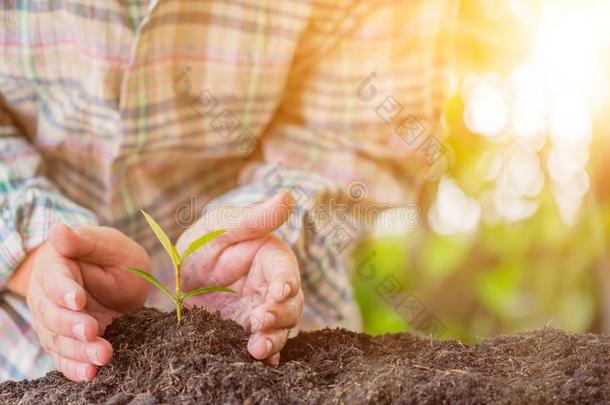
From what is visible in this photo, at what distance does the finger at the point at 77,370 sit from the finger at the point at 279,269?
0.67 ft

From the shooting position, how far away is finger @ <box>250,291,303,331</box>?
798 millimetres

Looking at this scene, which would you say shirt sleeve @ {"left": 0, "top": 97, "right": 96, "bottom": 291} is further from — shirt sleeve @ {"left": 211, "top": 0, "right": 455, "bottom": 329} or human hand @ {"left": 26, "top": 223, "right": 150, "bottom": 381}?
shirt sleeve @ {"left": 211, "top": 0, "right": 455, "bottom": 329}

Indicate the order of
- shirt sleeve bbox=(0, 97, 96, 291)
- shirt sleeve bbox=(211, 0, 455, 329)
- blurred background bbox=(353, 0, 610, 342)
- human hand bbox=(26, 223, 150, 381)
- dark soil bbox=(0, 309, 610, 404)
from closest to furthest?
dark soil bbox=(0, 309, 610, 404)
human hand bbox=(26, 223, 150, 381)
shirt sleeve bbox=(0, 97, 96, 291)
shirt sleeve bbox=(211, 0, 455, 329)
blurred background bbox=(353, 0, 610, 342)

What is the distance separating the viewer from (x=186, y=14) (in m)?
1.26

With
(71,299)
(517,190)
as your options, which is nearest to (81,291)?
(71,299)

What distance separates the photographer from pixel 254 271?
931 millimetres

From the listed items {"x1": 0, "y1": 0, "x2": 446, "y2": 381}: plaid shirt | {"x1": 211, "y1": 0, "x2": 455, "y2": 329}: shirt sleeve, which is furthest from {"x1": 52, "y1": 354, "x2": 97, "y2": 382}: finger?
{"x1": 211, "y1": 0, "x2": 455, "y2": 329}: shirt sleeve

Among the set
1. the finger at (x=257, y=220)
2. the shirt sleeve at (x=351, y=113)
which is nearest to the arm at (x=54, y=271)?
the finger at (x=257, y=220)

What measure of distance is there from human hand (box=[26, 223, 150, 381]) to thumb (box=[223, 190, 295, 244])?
0.13 meters

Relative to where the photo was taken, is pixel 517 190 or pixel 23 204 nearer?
pixel 23 204

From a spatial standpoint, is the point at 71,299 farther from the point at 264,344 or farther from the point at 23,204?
the point at 23,204

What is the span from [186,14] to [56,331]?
63 cm

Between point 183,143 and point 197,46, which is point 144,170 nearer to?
point 183,143

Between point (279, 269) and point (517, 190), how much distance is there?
1.58m
